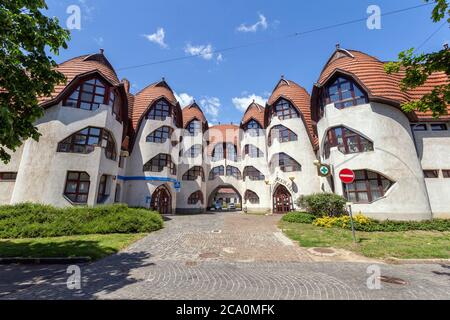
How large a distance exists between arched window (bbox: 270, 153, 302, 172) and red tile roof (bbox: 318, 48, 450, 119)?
9.48 m

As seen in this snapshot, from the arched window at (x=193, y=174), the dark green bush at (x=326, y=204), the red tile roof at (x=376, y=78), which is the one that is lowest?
the dark green bush at (x=326, y=204)

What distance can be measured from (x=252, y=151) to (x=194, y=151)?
29.2 feet

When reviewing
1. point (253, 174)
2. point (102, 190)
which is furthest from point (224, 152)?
point (102, 190)

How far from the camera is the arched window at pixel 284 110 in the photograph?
86.3ft

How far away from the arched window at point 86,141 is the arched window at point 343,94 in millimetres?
19480

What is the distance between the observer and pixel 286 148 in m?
25.3

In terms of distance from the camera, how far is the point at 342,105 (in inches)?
675

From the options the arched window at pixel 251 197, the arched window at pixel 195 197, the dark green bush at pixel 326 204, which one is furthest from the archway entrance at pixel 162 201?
the dark green bush at pixel 326 204

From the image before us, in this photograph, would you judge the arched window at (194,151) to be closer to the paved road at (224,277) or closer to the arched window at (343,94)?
the arched window at (343,94)

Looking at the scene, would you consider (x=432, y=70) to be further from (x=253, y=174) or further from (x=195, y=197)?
(x=195, y=197)

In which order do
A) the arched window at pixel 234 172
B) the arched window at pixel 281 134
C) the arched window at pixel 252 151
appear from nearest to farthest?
the arched window at pixel 281 134
the arched window at pixel 252 151
the arched window at pixel 234 172

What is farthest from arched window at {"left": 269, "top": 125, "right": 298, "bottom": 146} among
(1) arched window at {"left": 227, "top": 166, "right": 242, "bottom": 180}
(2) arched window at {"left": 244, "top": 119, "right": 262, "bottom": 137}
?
(1) arched window at {"left": 227, "top": 166, "right": 242, "bottom": 180}

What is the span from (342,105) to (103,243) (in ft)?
63.6

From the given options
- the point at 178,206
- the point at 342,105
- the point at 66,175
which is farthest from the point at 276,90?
the point at 66,175
